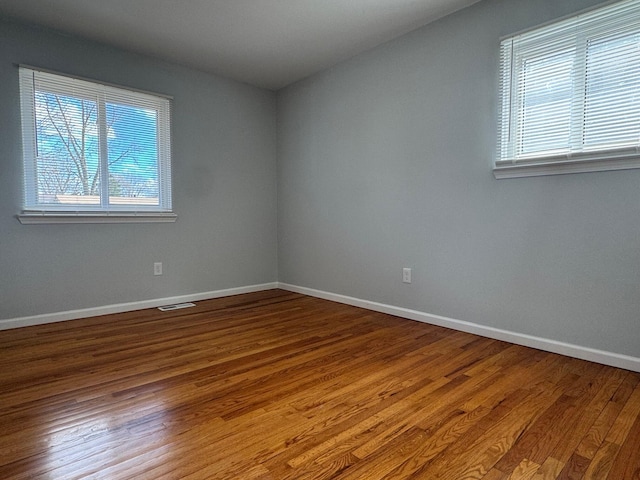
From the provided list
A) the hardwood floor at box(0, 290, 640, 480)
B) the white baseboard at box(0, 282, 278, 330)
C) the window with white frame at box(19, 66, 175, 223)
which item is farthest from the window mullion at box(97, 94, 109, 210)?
the hardwood floor at box(0, 290, 640, 480)

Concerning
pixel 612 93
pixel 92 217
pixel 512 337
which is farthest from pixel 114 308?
pixel 612 93

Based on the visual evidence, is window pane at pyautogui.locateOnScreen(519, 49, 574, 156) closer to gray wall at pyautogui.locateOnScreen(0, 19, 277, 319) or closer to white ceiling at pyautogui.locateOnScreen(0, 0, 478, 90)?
white ceiling at pyautogui.locateOnScreen(0, 0, 478, 90)

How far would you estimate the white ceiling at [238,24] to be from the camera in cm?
245

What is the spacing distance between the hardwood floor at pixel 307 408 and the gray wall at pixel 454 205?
35cm

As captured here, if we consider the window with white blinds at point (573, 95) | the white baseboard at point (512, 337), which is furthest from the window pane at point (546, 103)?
the white baseboard at point (512, 337)

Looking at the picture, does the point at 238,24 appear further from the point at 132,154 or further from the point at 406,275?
the point at 406,275

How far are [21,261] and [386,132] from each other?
10.0 ft

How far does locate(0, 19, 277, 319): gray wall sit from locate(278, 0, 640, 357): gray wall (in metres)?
0.57

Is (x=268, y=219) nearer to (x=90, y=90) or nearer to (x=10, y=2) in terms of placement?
(x=90, y=90)

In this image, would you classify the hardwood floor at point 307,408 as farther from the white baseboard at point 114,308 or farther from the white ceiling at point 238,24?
the white ceiling at point 238,24

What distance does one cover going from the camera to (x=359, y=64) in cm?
324

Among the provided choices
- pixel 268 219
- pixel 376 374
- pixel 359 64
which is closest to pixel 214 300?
pixel 268 219

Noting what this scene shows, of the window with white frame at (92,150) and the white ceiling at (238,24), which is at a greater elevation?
the white ceiling at (238,24)

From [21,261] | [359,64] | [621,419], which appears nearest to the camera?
[621,419]
